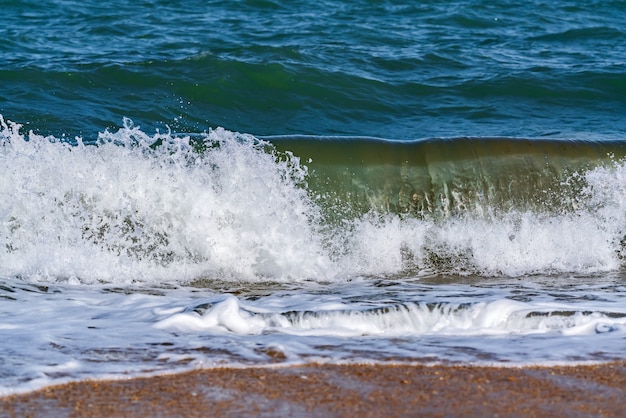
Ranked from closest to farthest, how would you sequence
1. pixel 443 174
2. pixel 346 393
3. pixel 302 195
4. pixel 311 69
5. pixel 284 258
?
1. pixel 346 393
2. pixel 284 258
3. pixel 302 195
4. pixel 443 174
5. pixel 311 69

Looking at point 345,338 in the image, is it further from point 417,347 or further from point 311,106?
point 311,106

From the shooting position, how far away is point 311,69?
1120 centimetres

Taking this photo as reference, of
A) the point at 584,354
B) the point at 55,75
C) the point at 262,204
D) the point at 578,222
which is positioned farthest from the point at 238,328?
the point at 55,75

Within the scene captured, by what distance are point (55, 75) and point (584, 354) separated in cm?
791

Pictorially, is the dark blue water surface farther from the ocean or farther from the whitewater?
the whitewater

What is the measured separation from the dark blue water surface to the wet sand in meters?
5.27

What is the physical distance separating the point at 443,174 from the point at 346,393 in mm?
4069

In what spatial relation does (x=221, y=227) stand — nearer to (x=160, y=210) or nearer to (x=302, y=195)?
(x=160, y=210)

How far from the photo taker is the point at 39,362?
11.6 feet

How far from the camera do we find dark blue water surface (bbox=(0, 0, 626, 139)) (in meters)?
9.85

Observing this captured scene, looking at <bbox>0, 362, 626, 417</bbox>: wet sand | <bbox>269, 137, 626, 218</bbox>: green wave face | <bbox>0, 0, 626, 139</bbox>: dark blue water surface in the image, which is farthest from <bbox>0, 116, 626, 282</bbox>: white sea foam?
<bbox>0, 362, 626, 417</bbox>: wet sand

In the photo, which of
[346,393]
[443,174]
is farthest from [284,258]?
[346,393]

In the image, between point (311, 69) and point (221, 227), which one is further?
point (311, 69)

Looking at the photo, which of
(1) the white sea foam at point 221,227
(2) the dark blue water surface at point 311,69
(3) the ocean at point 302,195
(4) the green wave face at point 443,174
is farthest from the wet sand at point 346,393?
(2) the dark blue water surface at point 311,69
